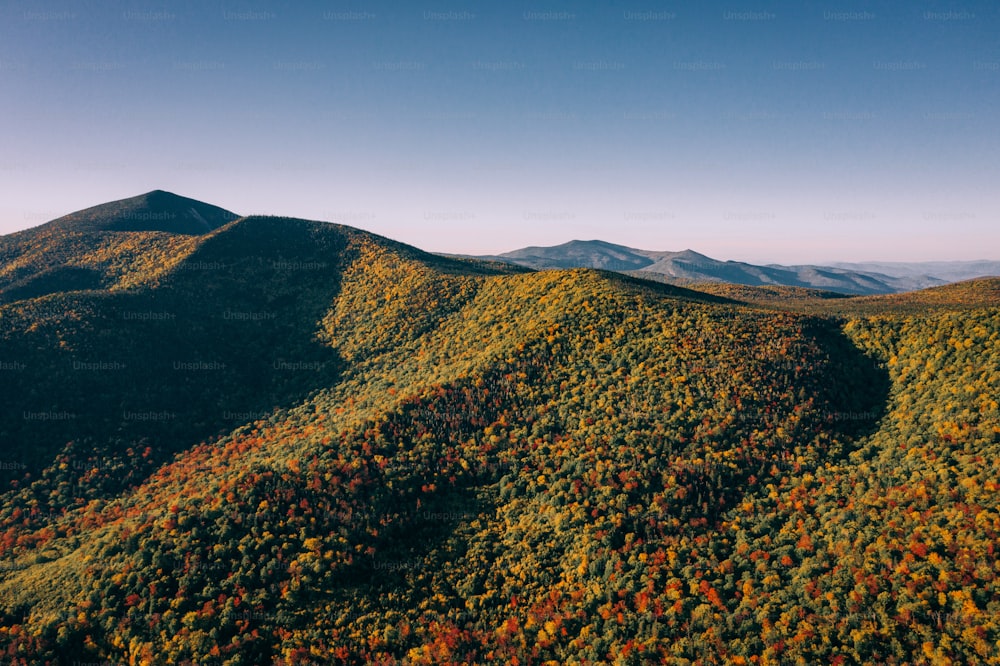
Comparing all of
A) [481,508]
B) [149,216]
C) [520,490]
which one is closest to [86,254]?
[149,216]

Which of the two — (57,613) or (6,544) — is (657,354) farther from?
(6,544)

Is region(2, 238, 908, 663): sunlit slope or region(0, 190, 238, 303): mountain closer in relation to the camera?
region(2, 238, 908, 663): sunlit slope

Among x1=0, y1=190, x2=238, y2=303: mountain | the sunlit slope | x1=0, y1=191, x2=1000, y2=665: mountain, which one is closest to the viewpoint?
x1=0, y1=191, x2=1000, y2=665: mountain

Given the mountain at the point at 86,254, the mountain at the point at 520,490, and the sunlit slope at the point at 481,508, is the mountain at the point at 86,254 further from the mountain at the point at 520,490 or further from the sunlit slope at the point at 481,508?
the sunlit slope at the point at 481,508

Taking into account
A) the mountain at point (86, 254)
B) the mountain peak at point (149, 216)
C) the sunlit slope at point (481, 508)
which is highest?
the mountain peak at point (149, 216)

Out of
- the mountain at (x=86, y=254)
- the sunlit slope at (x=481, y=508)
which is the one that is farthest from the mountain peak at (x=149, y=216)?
the sunlit slope at (x=481, y=508)

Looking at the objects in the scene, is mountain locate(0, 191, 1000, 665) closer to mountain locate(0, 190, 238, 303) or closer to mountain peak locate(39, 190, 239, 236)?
mountain locate(0, 190, 238, 303)

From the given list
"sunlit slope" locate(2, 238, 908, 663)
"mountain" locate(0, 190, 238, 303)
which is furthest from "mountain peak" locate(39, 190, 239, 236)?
"sunlit slope" locate(2, 238, 908, 663)
